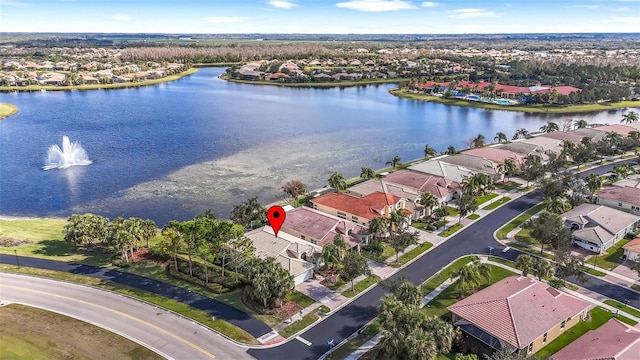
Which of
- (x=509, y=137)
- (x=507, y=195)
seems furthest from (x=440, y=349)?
(x=509, y=137)

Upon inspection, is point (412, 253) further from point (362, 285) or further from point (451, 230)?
point (362, 285)

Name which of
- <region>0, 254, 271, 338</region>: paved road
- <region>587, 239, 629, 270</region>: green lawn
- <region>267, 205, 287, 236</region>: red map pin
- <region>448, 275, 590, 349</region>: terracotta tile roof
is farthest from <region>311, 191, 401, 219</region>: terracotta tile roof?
<region>587, 239, 629, 270</region>: green lawn

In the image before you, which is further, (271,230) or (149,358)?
(271,230)

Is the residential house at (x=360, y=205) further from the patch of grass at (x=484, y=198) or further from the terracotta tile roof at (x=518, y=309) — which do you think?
the terracotta tile roof at (x=518, y=309)

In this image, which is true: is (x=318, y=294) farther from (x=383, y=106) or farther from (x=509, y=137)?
(x=383, y=106)

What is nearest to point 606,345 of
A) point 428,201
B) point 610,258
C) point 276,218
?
point 610,258

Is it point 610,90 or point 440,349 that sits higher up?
point 610,90

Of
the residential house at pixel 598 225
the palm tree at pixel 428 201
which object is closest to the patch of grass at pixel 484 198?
the palm tree at pixel 428 201
